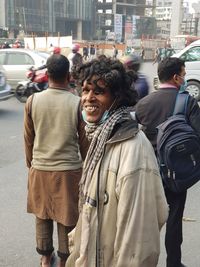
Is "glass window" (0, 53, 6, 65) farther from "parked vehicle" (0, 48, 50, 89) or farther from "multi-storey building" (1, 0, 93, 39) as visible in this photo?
"multi-storey building" (1, 0, 93, 39)

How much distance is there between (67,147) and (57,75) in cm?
51

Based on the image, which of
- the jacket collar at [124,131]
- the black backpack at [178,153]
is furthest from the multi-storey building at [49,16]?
the jacket collar at [124,131]

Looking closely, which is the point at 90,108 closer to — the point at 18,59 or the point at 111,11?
the point at 18,59

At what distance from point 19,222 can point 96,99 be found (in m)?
2.54

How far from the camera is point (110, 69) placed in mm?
1766

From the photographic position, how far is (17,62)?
497 inches

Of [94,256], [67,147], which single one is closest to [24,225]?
[67,147]

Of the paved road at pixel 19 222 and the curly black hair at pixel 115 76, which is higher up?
the curly black hair at pixel 115 76

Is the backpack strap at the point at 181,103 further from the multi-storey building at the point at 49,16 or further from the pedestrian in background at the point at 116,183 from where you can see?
the multi-storey building at the point at 49,16

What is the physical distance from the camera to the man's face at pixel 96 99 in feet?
5.79

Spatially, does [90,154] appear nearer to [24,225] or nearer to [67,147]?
[67,147]

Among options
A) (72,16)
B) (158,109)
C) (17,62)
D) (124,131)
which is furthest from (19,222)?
(72,16)

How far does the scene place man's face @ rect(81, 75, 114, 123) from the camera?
1.76m

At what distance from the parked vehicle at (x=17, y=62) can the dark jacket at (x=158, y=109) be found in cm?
978
